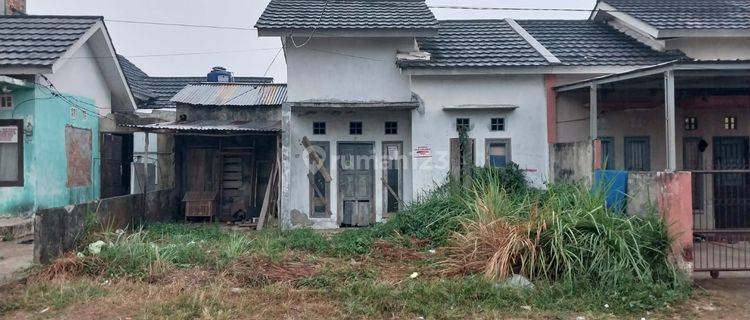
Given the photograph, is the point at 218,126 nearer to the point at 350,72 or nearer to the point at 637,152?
the point at 350,72

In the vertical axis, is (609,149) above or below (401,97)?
below

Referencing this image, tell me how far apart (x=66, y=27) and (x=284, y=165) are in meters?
6.36

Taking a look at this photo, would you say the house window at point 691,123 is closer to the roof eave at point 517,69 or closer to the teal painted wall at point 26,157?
the roof eave at point 517,69

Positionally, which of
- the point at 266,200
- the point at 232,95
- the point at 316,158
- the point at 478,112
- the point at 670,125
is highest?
the point at 232,95

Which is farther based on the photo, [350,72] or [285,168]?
[350,72]

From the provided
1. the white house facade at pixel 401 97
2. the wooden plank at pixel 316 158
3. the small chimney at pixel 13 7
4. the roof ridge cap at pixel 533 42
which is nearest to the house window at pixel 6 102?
the small chimney at pixel 13 7

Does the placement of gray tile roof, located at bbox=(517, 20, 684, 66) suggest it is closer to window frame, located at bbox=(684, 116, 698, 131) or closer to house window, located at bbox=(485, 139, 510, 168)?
window frame, located at bbox=(684, 116, 698, 131)

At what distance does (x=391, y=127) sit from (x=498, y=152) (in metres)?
2.48

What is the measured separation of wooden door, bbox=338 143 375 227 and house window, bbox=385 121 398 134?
621 mm

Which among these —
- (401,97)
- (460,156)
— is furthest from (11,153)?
(460,156)

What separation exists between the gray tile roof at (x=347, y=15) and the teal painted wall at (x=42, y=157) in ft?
16.9

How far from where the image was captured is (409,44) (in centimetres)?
1222

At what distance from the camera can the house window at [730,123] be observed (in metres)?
11.5

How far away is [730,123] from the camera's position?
11539mm
